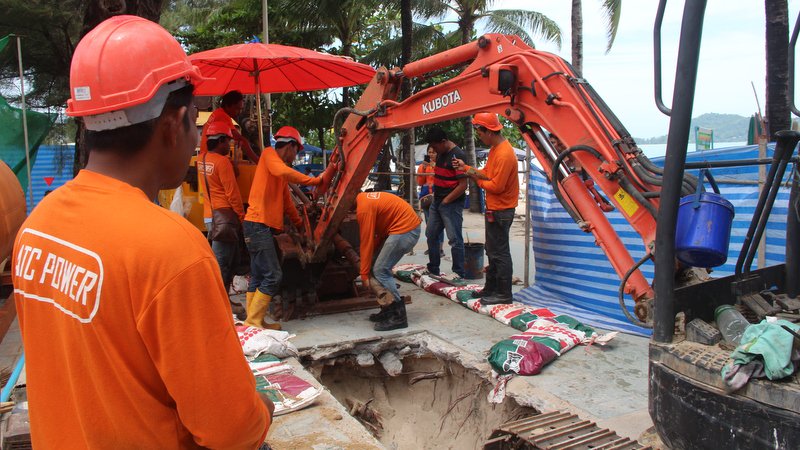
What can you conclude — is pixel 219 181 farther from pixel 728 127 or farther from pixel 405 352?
pixel 728 127

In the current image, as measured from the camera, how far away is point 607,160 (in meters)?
3.51

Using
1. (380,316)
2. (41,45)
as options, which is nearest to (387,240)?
(380,316)

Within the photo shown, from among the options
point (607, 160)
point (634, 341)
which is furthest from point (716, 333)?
point (634, 341)

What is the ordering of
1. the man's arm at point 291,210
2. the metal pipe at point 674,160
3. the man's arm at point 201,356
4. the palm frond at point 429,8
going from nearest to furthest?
the man's arm at point 201,356 → the metal pipe at point 674,160 → the man's arm at point 291,210 → the palm frond at point 429,8

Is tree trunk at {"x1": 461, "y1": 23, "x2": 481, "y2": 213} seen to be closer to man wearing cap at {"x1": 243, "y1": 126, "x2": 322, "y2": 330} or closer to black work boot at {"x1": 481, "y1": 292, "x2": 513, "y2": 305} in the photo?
black work boot at {"x1": 481, "y1": 292, "x2": 513, "y2": 305}

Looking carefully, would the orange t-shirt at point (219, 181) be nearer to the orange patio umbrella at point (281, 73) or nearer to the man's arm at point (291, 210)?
the man's arm at point (291, 210)

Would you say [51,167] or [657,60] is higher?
[51,167]

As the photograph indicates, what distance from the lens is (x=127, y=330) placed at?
1.23 meters

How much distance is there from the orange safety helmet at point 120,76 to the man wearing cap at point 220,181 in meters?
4.65

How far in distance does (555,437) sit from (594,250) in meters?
3.58

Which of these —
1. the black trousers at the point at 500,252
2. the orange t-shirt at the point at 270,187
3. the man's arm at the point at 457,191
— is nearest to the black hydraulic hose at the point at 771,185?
the black trousers at the point at 500,252

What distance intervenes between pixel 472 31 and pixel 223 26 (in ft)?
25.4

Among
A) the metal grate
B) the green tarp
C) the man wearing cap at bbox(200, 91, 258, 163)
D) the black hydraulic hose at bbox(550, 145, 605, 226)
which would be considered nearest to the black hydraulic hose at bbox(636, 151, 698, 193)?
the black hydraulic hose at bbox(550, 145, 605, 226)

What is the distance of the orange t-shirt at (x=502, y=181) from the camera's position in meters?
6.72
